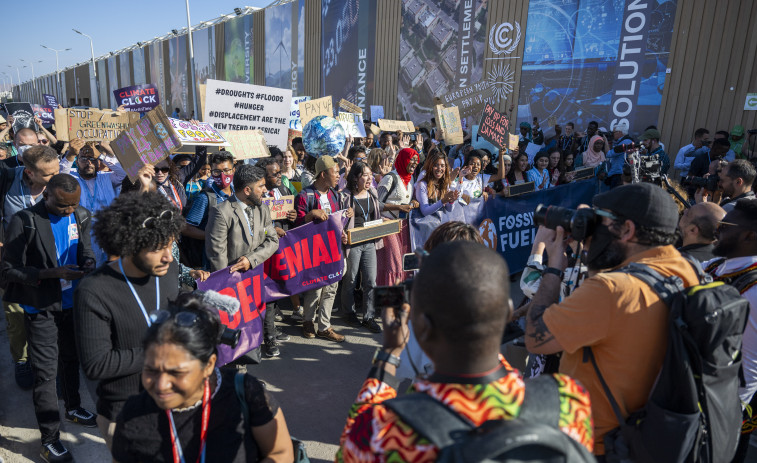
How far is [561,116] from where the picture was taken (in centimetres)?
1368

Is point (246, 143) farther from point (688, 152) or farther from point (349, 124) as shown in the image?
point (688, 152)

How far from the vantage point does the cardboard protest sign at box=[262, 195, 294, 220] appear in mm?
4680

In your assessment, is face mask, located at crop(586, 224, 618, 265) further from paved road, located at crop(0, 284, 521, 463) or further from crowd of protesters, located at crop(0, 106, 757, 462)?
paved road, located at crop(0, 284, 521, 463)

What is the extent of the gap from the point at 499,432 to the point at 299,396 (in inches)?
130

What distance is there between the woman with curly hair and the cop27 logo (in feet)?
49.4

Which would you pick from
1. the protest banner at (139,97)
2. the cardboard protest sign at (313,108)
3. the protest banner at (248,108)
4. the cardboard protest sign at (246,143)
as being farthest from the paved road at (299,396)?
the protest banner at (139,97)

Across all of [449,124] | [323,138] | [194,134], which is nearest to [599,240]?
[194,134]

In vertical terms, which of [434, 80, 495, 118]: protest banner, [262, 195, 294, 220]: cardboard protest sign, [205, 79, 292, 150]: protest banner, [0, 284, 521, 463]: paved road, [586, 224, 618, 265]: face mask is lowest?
[0, 284, 521, 463]: paved road

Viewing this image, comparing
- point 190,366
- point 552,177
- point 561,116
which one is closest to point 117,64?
point 561,116

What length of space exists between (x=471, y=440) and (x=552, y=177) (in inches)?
334

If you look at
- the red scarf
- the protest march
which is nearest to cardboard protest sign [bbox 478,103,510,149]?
the protest march

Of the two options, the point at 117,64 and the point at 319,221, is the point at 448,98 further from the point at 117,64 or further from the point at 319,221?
the point at 117,64

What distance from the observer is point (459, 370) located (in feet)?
3.47

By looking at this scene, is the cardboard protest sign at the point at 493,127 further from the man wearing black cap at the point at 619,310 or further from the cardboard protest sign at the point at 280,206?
the man wearing black cap at the point at 619,310
